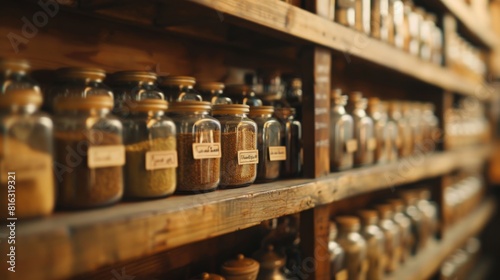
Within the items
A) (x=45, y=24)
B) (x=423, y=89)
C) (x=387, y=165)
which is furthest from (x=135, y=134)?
(x=423, y=89)

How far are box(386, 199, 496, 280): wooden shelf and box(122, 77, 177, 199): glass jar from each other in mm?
1227

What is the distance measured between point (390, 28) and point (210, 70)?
81 cm

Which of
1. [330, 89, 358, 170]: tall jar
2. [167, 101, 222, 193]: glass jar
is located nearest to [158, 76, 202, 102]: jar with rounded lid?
[167, 101, 222, 193]: glass jar

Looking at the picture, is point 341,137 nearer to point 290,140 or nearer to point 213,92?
point 290,140

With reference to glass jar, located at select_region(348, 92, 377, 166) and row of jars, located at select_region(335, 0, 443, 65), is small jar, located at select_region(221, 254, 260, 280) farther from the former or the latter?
row of jars, located at select_region(335, 0, 443, 65)

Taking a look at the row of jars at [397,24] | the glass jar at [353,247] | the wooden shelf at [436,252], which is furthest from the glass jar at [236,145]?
the wooden shelf at [436,252]

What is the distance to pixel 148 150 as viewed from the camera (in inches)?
30.1

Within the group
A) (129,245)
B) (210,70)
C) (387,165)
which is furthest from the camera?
(387,165)

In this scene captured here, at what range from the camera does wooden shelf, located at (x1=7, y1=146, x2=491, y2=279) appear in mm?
562

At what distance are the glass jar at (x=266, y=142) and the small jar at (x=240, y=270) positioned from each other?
0.22 metres

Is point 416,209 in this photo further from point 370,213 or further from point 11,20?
point 11,20

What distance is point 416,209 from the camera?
2139 millimetres

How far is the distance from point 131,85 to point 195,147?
8.2 inches

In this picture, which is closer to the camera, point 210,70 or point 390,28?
point 210,70
